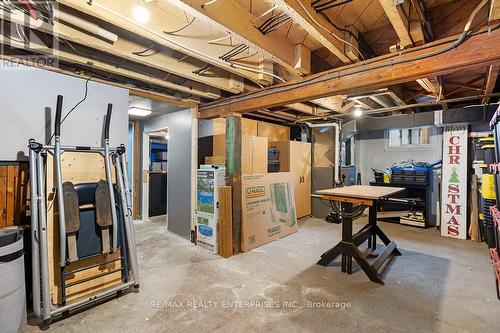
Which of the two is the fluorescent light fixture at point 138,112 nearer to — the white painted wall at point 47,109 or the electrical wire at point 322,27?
the white painted wall at point 47,109

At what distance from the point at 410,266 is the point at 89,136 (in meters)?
4.17

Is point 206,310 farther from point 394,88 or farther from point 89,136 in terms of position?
point 394,88

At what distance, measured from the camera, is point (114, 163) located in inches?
103

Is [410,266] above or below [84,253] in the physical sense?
below

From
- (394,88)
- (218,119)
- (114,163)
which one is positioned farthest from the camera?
(218,119)

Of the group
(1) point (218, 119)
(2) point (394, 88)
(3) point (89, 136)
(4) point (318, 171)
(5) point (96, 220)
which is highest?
(2) point (394, 88)

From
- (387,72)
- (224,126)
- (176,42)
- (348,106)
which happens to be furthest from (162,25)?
(348,106)

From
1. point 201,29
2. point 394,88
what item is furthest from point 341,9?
point 394,88

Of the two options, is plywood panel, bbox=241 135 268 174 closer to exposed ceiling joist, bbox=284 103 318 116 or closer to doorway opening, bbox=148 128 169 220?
exposed ceiling joist, bbox=284 103 318 116

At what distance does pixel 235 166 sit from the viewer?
11.4 feet

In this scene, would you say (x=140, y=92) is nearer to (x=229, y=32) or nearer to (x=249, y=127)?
(x=229, y=32)

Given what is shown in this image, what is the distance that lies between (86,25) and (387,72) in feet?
8.37

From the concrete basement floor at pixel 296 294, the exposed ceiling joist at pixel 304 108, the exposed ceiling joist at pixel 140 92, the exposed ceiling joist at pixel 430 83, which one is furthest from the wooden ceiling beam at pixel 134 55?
the concrete basement floor at pixel 296 294

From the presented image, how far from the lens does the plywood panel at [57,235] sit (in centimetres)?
218
